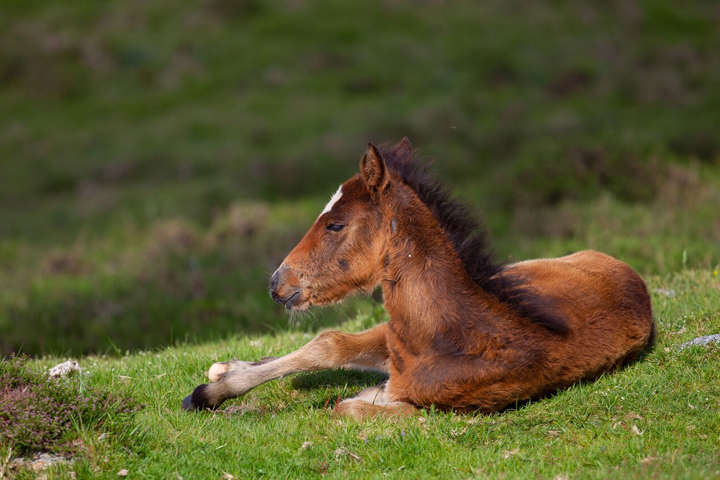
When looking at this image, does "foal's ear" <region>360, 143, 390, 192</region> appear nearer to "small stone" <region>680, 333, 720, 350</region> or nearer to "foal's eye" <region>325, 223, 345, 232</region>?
"foal's eye" <region>325, 223, 345, 232</region>

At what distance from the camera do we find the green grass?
17.6 feet

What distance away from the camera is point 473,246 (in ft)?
21.0

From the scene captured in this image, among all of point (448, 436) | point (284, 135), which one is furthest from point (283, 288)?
point (284, 135)

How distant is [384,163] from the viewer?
6406 mm

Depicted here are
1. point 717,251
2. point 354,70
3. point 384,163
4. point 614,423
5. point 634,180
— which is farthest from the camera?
point 354,70

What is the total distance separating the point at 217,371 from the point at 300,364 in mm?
764

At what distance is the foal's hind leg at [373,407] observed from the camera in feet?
20.4

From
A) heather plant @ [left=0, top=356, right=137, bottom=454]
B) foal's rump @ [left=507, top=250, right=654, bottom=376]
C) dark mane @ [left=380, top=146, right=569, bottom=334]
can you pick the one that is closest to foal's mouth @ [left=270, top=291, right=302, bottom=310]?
dark mane @ [left=380, top=146, right=569, bottom=334]

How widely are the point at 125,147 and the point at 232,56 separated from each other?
543 centimetres

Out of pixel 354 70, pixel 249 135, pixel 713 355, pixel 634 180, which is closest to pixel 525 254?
pixel 634 180

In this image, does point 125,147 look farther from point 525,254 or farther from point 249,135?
point 525,254

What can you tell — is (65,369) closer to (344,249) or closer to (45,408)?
(45,408)

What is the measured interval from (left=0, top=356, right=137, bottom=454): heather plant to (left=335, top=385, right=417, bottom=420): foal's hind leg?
1.63 meters

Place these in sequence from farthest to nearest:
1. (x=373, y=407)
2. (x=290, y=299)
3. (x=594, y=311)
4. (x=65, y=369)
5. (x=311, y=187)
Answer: (x=311, y=187), (x=65, y=369), (x=290, y=299), (x=594, y=311), (x=373, y=407)
